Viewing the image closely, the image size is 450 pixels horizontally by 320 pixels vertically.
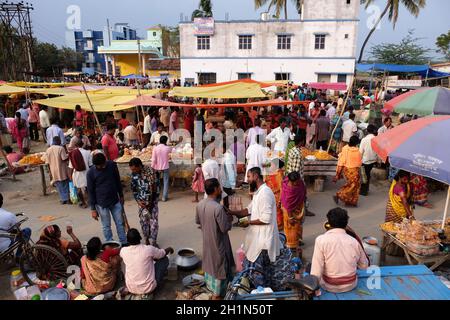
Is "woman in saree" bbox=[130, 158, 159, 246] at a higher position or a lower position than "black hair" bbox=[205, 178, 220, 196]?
lower

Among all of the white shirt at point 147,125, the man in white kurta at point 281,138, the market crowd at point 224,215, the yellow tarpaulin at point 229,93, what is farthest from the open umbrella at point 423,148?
the white shirt at point 147,125

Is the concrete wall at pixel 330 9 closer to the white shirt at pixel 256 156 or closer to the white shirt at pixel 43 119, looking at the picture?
the white shirt at pixel 43 119

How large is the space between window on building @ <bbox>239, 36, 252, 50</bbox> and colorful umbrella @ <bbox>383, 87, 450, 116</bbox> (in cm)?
2426

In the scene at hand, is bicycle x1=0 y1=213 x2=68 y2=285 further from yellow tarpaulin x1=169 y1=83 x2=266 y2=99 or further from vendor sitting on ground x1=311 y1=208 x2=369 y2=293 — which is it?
yellow tarpaulin x1=169 y1=83 x2=266 y2=99

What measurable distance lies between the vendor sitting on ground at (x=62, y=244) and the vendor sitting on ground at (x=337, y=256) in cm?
349

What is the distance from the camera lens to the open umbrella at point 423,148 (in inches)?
125

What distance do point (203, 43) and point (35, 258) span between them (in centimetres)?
2938

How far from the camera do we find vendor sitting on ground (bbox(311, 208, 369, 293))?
2.96 m

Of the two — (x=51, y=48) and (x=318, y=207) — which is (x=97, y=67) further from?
(x=318, y=207)

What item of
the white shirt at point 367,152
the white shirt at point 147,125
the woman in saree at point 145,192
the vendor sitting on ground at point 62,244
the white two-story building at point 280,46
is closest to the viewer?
the vendor sitting on ground at point 62,244

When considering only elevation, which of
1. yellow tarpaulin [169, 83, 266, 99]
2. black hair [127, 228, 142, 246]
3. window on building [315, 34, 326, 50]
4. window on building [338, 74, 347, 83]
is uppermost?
window on building [315, 34, 326, 50]

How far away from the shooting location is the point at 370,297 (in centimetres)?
311

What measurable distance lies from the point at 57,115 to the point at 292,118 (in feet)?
39.9

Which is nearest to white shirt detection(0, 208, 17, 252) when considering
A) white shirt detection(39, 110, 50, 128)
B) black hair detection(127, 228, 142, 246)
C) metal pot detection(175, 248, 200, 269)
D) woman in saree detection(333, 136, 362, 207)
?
black hair detection(127, 228, 142, 246)
